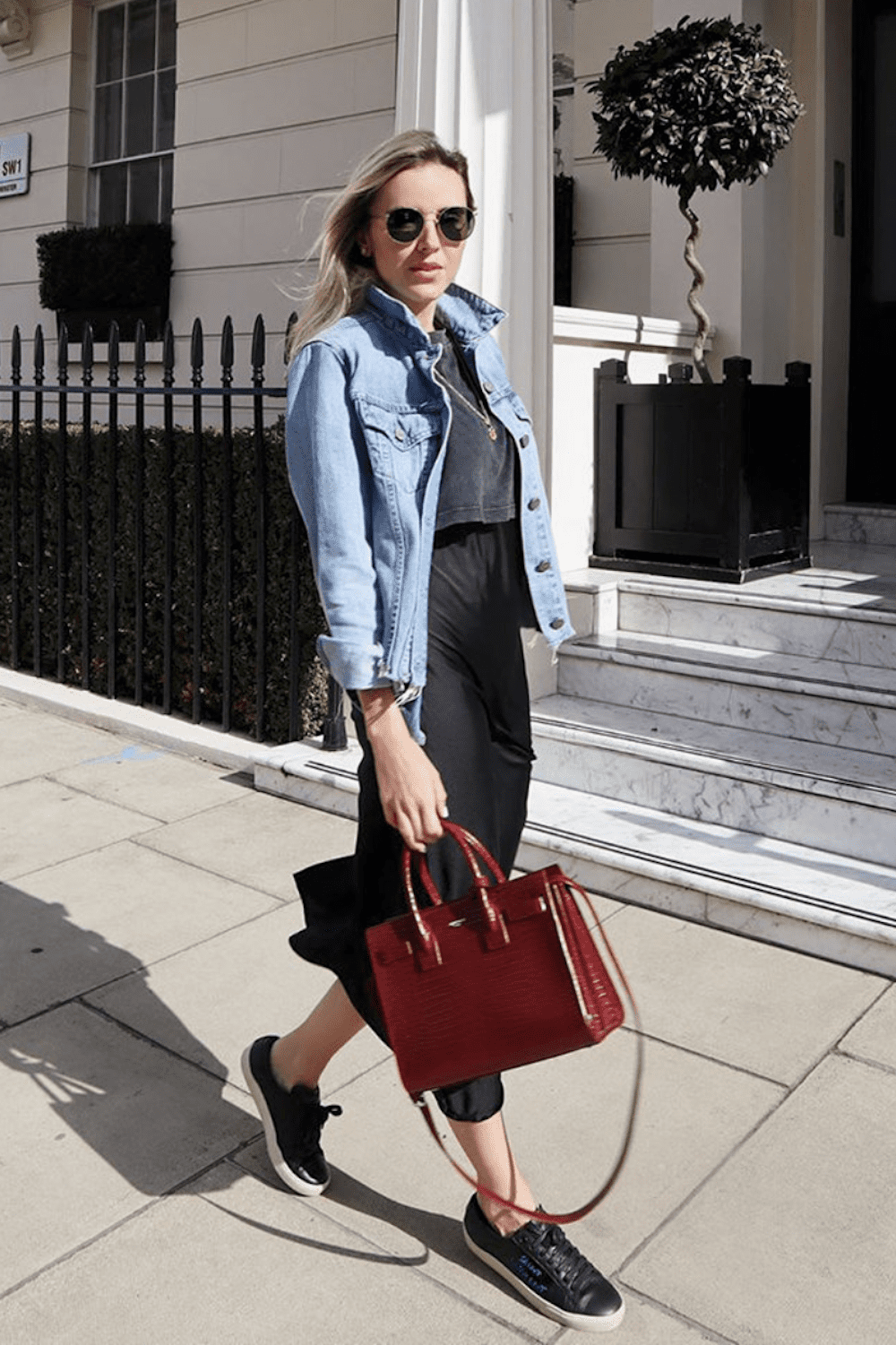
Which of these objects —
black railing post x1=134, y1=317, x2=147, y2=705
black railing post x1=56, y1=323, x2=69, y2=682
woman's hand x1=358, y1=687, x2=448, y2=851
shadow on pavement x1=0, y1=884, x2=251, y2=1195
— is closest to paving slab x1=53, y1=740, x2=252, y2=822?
black railing post x1=134, y1=317, x2=147, y2=705

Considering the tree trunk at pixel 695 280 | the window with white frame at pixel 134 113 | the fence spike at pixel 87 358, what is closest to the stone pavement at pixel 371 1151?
the fence spike at pixel 87 358

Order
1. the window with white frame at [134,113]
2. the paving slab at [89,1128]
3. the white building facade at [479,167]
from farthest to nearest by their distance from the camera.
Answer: the window with white frame at [134,113]
the white building facade at [479,167]
the paving slab at [89,1128]

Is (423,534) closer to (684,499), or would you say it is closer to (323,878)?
(323,878)

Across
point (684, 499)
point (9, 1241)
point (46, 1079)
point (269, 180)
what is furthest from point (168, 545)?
point (269, 180)

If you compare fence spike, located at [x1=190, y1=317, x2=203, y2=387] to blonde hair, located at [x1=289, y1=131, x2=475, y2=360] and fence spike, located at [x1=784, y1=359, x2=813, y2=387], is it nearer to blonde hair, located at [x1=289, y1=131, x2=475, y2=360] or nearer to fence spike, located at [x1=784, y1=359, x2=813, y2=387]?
fence spike, located at [x1=784, y1=359, x2=813, y2=387]

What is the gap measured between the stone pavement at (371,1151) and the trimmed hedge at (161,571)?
1576 millimetres

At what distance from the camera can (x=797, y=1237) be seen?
2479mm

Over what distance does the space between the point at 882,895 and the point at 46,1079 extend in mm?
2220

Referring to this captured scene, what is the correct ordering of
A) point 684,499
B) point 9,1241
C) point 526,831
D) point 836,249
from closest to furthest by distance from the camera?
point 9,1241 → point 526,831 → point 684,499 → point 836,249

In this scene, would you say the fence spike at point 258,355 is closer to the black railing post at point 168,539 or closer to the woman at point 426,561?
the black railing post at point 168,539

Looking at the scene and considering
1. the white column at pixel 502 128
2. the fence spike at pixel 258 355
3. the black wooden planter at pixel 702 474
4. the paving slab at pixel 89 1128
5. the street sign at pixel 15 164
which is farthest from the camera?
the street sign at pixel 15 164

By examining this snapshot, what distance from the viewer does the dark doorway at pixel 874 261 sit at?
696cm

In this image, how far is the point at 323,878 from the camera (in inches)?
102

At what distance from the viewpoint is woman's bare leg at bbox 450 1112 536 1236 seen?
230 centimetres
